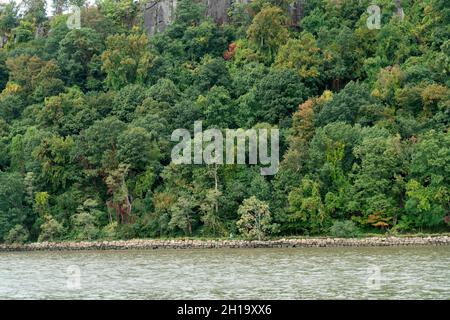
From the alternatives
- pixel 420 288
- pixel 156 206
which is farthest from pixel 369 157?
pixel 420 288

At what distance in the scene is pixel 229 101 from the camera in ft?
211

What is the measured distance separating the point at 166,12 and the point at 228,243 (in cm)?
3615

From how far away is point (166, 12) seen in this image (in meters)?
80.2

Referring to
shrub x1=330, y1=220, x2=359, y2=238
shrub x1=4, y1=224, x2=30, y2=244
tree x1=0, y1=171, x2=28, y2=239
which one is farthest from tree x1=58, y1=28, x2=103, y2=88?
shrub x1=330, y1=220, x2=359, y2=238

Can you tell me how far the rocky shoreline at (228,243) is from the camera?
47.0 metres

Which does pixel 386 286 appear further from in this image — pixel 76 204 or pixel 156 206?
pixel 76 204

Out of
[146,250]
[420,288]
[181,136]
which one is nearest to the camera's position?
[420,288]

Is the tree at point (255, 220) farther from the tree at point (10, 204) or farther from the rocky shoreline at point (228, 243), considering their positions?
the tree at point (10, 204)

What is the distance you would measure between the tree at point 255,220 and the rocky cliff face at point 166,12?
3169 centimetres

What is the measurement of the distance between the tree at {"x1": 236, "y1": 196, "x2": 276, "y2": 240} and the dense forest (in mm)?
86

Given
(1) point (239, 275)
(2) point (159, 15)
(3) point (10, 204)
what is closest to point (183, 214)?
(3) point (10, 204)

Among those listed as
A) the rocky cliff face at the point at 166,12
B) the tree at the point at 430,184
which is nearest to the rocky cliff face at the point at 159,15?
the rocky cliff face at the point at 166,12

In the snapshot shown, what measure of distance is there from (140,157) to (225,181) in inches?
255

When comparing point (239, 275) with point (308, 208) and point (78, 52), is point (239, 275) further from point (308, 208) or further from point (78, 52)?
point (78, 52)
